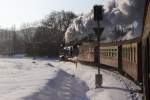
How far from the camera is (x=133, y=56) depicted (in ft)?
66.5

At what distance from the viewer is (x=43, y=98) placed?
15.5 meters

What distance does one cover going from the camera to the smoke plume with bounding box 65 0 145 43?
26469 mm

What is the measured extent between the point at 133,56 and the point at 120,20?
17673mm

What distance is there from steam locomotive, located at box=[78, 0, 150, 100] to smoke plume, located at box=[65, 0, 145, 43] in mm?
1650

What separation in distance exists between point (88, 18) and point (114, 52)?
75.3 feet

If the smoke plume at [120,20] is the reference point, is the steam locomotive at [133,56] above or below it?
below

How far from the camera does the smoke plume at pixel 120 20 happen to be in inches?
1042

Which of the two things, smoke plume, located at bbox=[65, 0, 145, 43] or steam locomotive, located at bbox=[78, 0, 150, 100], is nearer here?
steam locomotive, located at bbox=[78, 0, 150, 100]

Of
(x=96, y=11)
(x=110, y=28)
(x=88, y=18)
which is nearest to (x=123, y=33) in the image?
(x=110, y=28)

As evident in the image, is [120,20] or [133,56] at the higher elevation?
[120,20]

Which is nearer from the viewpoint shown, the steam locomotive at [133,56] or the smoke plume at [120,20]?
the steam locomotive at [133,56]

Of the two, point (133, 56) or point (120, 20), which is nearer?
point (133, 56)

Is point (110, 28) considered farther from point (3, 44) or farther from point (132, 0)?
point (3, 44)

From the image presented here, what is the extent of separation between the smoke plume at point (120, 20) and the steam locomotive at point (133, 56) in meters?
1.65
